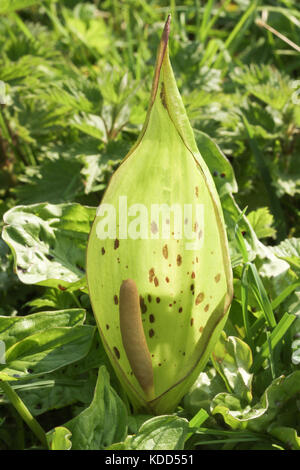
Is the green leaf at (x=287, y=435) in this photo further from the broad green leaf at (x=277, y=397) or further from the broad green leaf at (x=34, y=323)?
the broad green leaf at (x=34, y=323)

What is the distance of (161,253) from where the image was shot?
2.12 feet

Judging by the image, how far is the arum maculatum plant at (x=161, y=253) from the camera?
634 millimetres

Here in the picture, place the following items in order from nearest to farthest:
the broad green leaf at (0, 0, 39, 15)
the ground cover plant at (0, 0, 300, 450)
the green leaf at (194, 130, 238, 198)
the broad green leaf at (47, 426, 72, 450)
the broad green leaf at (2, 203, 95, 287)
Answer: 1. the broad green leaf at (47, 426, 72, 450)
2. the ground cover plant at (0, 0, 300, 450)
3. the broad green leaf at (2, 203, 95, 287)
4. the green leaf at (194, 130, 238, 198)
5. the broad green leaf at (0, 0, 39, 15)

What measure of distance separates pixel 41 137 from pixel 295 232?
596 mm

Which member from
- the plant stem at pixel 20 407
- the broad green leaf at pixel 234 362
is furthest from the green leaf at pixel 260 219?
the plant stem at pixel 20 407

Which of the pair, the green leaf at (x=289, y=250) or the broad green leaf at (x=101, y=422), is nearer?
the broad green leaf at (x=101, y=422)

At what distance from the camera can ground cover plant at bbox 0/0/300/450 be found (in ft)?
2.41

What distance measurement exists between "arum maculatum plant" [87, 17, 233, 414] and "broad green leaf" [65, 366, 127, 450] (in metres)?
0.04

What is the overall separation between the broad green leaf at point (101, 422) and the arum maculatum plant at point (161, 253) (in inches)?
1.4

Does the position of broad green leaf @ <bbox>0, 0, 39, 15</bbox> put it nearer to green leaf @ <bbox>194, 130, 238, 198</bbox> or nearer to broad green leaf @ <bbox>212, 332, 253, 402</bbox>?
green leaf @ <bbox>194, 130, 238, 198</bbox>

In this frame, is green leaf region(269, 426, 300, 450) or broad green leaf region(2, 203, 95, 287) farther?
broad green leaf region(2, 203, 95, 287)

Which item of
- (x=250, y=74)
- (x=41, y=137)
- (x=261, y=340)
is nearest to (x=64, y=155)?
(x=41, y=137)

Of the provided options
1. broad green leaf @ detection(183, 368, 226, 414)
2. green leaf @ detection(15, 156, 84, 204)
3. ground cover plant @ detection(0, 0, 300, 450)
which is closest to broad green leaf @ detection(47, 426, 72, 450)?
ground cover plant @ detection(0, 0, 300, 450)
